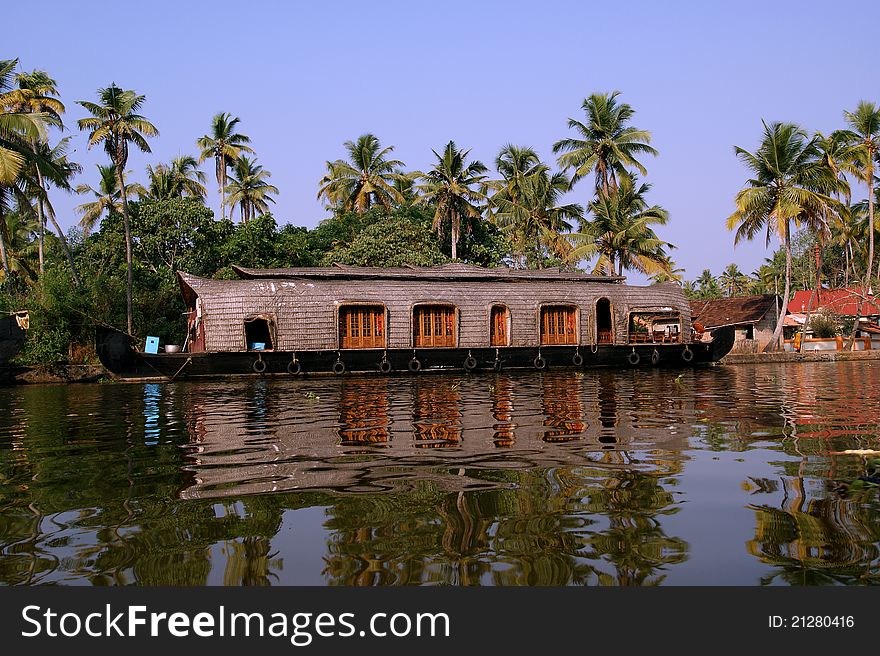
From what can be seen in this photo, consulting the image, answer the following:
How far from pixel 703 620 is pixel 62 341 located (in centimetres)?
2485

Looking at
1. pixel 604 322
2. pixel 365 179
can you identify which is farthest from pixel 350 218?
pixel 604 322

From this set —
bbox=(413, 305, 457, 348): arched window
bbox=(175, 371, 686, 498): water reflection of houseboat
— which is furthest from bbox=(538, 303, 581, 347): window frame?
bbox=(175, 371, 686, 498): water reflection of houseboat

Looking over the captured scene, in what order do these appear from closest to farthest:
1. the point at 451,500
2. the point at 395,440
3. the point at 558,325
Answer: the point at 451,500
the point at 395,440
the point at 558,325

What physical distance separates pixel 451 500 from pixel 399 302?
673 inches

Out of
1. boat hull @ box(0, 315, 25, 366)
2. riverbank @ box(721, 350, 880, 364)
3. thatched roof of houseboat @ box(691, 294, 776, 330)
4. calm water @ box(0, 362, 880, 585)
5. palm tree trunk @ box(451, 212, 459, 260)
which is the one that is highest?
palm tree trunk @ box(451, 212, 459, 260)

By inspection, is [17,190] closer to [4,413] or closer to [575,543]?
[4,413]

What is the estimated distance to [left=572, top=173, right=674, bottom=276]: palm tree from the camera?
33.3 m

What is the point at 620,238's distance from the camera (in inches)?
1298

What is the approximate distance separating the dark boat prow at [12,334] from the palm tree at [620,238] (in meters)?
22.1

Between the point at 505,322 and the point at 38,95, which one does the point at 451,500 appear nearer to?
the point at 505,322

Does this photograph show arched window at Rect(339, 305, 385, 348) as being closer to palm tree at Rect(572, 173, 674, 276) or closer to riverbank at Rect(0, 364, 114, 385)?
riverbank at Rect(0, 364, 114, 385)

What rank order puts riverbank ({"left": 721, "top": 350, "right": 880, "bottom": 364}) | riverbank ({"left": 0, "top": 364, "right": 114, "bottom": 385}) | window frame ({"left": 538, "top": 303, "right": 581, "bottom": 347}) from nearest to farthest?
1. window frame ({"left": 538, "top": 303, "right": 581, "bottom": 347})
2. riverbank ({"left": 0, "top": 364, "right": 114, "bottom": 385})
3. riverbank ({"left": 721, "top": 350, "right": 880, "bottom": 364})

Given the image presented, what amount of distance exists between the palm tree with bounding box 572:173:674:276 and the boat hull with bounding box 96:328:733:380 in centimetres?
1029

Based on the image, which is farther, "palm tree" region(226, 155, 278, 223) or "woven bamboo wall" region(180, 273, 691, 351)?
"palm tree" region(226, 155, 278, 223)
